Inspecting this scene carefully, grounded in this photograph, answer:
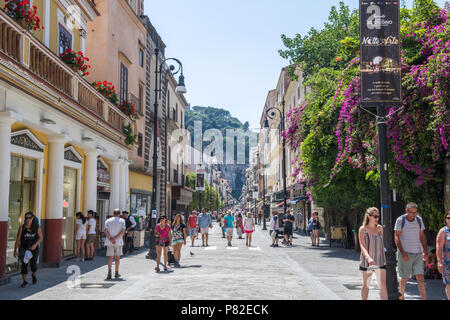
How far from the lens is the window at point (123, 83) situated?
2312 cm

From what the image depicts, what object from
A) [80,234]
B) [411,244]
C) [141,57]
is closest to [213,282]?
[411,244]

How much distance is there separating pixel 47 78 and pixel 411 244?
9.73 metres

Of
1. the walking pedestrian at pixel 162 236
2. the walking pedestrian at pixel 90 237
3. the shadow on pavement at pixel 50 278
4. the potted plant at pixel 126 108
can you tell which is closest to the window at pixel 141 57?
the potted plant at pixel 126 108

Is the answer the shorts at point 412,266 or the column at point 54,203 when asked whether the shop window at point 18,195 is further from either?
the shorts at point 412,266

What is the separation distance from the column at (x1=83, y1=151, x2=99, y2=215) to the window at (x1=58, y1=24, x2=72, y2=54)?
381 centimetres

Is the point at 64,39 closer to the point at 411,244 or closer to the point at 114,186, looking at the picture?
the point at 114,186

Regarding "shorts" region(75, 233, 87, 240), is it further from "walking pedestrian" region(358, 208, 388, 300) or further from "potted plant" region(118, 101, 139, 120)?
"walking pedestrian" region(358, 208, 388, 300)

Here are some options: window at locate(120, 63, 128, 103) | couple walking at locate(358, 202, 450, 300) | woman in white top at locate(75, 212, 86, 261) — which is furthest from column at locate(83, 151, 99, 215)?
couple walking at locate(358, 202, 450, 300)

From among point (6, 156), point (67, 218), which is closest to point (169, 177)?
point (67, 218)

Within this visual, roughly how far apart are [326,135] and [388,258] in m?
11.2

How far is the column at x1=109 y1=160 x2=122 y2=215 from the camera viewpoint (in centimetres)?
2048

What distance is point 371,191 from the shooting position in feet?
55.0

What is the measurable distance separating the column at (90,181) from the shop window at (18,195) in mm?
3987
